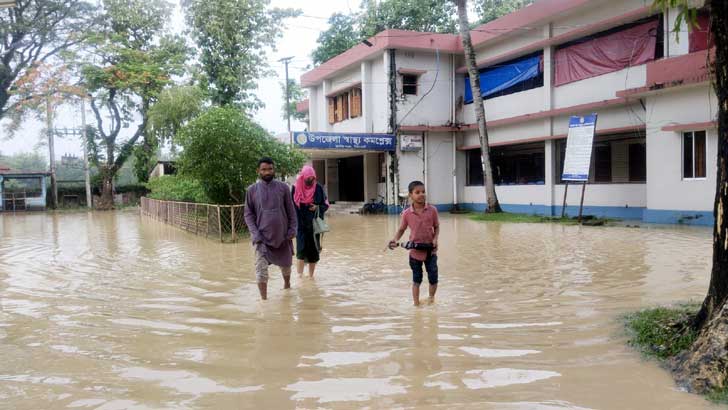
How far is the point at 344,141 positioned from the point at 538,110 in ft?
24.5

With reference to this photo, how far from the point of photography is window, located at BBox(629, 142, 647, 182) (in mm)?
17328

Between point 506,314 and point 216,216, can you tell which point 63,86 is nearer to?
point 216,216

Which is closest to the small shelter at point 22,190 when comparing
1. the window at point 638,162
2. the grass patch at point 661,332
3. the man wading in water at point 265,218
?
the window at point 638,162

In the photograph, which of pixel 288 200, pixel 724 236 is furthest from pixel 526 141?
pixel 724 236

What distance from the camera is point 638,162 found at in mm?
17578

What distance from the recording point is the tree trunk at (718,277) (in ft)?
11.6

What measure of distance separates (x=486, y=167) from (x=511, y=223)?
311 centimetres

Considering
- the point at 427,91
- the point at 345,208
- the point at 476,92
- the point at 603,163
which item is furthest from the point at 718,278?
the point at 345,208

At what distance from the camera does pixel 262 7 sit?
28.8 metres

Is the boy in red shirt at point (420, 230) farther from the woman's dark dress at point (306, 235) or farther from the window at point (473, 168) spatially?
the window at point (473, 168)

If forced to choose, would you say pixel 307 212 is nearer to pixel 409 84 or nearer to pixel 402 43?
pixel 402 43

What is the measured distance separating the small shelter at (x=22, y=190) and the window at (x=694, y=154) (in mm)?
34449

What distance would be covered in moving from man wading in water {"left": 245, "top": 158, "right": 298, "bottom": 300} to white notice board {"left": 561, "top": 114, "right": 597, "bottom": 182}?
12.8 meters

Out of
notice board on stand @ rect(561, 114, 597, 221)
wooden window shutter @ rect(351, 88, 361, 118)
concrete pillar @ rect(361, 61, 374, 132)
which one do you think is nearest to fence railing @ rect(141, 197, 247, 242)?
concrete pillar @ rect(361, 61, 374, 132)
